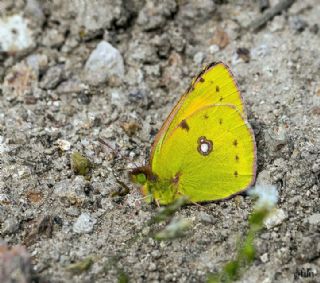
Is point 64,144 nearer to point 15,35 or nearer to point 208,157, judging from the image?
point 208,157

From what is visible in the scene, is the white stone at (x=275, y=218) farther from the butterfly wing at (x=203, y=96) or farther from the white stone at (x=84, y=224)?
the white stone at (x=84, y=224)

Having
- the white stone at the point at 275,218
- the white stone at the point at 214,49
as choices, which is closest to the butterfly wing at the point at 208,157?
the white stone at the point at 275,218

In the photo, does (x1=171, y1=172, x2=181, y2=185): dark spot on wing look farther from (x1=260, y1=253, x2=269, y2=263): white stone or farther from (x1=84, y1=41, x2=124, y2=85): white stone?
(x1=84, y1=41, x2=124, y2=85): white stone

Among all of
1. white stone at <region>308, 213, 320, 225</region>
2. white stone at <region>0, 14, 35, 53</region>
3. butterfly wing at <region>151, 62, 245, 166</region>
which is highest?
white stone at <region>0, 14, 35, 53</region>

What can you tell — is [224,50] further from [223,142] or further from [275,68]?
[223,142]

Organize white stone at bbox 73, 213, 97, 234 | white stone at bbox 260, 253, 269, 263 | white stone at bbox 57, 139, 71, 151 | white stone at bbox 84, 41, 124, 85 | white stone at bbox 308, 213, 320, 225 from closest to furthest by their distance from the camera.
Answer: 1. white stone at bbox 260, 253, 269, 263
2. white stone at bbox 308, 213, 320, 225
3. white stone at bbox 73, 213, 97, 234
4. white stone at bbox 57, 139, 71, 151
5. white stone at bbox 84, 41, 124, 85

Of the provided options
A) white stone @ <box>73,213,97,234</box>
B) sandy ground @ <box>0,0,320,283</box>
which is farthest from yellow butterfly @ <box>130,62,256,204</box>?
white stone @ <box>73,213,97,234</box>
